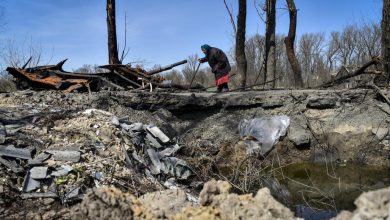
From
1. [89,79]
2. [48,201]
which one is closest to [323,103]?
[89,79]

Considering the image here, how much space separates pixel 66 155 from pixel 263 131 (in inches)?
180

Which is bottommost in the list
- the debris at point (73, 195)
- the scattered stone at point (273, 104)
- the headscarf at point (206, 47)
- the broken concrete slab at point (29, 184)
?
the debris at point (73, 195)

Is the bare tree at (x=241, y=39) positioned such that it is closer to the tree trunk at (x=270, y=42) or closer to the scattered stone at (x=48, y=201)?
the tree trunk at (x=270, y=42)

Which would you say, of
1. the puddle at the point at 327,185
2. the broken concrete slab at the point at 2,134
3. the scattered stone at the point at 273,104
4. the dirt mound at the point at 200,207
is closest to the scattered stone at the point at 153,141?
the puddle at the point at 327,185

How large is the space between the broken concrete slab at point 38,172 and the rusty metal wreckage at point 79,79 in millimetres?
4322

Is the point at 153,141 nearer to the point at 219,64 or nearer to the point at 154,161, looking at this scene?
the point at 154,161

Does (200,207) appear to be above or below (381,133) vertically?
below

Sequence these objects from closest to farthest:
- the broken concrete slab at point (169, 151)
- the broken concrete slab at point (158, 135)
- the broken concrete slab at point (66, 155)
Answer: the broken concrete slab at point (66, 155) → the broken concrete slab at point (169, 151) → the broken concrete slab at point (158, 135)

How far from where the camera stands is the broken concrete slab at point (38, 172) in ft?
17.0

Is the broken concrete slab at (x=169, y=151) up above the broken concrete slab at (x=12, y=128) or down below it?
below

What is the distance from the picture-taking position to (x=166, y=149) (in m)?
7.38

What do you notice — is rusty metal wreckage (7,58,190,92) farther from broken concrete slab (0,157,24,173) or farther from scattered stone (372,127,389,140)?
scattered stone (372,127,389,140)

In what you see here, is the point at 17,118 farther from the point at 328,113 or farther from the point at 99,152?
the point at 328,113

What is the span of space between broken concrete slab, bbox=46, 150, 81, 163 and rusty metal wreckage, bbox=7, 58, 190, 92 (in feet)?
12.3
